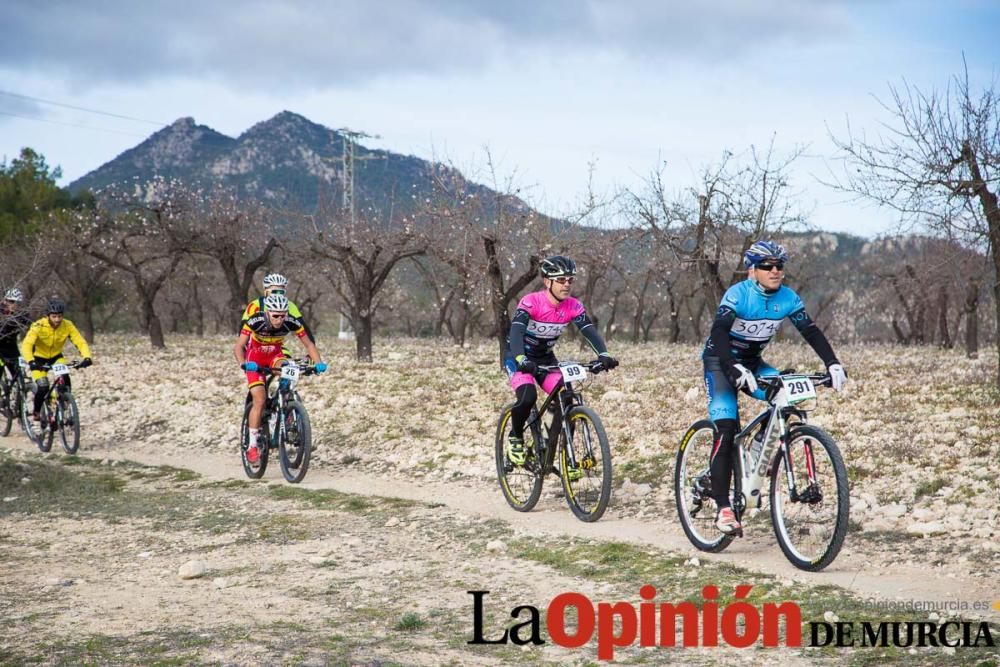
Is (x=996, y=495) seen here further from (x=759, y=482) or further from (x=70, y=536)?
(x=70, y=536)

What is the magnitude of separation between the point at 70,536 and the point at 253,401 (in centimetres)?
297

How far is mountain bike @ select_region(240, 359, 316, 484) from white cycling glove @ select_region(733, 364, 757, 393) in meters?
5.65

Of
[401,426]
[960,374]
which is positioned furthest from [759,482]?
[960,374]


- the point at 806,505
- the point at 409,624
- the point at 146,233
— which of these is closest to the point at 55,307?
the point at 409,624

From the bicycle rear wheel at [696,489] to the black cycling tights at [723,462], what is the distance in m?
0.11

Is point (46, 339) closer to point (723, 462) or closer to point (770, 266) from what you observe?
point (723, 462)

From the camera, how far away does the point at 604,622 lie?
532 cm

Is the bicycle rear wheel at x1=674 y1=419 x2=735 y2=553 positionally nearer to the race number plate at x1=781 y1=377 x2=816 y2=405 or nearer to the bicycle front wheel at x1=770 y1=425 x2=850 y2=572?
the bicycle front wheel at x1=770 y1=425 x2=850 y2=572

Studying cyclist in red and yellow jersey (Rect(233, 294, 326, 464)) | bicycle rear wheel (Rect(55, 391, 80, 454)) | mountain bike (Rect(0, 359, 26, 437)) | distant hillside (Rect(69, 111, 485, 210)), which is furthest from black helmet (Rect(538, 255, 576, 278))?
distant hillside (Rect(69, 111, 485, 210))

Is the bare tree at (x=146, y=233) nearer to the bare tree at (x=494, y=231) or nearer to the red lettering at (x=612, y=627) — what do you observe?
the bare tree at (x=494, y=231)

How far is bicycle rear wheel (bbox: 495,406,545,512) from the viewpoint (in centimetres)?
855

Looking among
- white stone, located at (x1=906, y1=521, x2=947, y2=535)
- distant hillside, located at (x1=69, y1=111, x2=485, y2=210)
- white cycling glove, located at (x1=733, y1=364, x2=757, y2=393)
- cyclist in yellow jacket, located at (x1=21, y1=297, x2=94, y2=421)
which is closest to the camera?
white cycling glove, located at (x1=733, y1=364, x2=757, y2=393)

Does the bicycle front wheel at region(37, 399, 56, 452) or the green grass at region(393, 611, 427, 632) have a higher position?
the bicycle front wheel at region(37, 399, 56, 452)

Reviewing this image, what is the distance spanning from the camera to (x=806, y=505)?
20.1 ft
